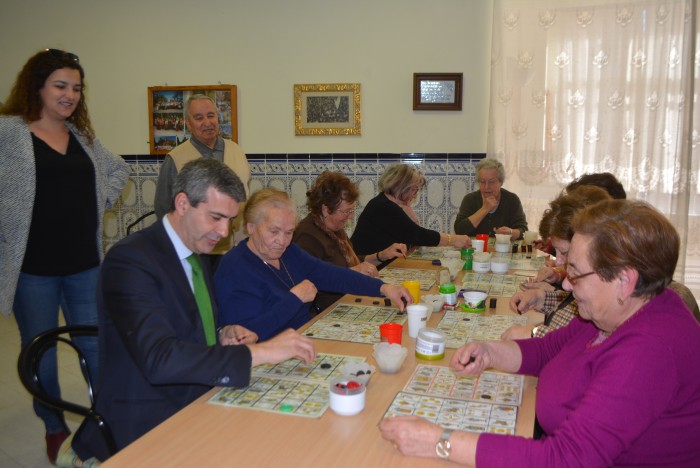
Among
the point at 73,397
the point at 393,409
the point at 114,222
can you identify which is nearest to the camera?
the point at 393,409

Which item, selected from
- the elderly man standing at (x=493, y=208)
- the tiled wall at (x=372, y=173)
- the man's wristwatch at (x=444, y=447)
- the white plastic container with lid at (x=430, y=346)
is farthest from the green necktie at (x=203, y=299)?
the tiled wall at (x=372, y=173)

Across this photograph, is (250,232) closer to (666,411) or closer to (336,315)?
(336,315)

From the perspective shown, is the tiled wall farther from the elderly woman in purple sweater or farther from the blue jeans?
the elderly woman in purple sweater

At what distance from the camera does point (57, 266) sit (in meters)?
2.75

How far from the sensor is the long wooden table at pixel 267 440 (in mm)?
1322

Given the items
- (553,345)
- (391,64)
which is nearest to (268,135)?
(391,64)

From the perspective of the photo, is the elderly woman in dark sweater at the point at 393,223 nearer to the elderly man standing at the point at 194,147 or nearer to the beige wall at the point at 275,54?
the elderly man standing at the point at 194,147

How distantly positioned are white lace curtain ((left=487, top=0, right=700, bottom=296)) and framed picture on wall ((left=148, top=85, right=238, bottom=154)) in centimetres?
237

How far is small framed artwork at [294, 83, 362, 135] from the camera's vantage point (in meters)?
5.38

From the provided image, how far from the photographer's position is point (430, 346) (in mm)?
1935

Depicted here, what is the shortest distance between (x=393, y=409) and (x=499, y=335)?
773 mm

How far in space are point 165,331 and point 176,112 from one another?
14.6ft

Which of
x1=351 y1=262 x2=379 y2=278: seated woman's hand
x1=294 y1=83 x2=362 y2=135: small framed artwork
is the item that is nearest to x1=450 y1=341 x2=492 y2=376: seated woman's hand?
x1=351 y1=262 x2=379 y2=278: seated woman's hand

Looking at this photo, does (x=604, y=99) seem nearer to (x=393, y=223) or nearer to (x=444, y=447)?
(x=393, y=223)
